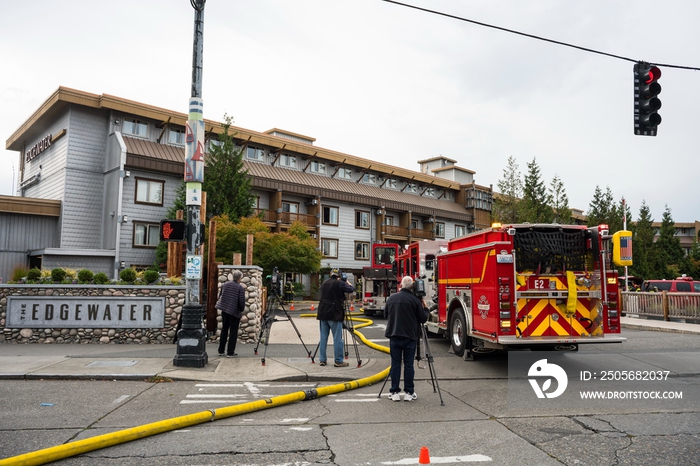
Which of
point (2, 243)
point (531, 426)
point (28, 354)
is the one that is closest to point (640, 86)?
point (531, 426)

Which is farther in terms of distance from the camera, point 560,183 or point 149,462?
point 560,183

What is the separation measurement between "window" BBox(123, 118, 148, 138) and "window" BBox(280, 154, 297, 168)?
1069 cm

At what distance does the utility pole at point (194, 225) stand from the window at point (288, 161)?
29.4 meters

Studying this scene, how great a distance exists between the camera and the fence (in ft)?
65.6

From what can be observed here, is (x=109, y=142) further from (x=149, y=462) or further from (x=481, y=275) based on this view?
(x=149, y=462)

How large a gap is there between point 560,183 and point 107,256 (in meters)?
30.1

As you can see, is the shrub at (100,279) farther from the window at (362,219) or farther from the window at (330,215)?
the window at (362,219)

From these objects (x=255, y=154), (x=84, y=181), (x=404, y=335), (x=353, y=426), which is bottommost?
(x=353, y=426)

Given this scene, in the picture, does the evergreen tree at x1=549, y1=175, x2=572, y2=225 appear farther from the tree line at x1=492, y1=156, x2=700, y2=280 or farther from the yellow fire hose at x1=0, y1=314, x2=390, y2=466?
the yellow fire hose at x1=0, y1=314, x2=390, y2=466

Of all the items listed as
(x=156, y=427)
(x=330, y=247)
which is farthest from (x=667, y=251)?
(x=156, y=427)

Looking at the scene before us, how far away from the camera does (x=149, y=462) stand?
16.4 ft

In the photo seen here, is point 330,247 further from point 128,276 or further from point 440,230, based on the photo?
point 128,276

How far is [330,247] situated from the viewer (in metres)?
41.4

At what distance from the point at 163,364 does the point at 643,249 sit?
53.9 metres
